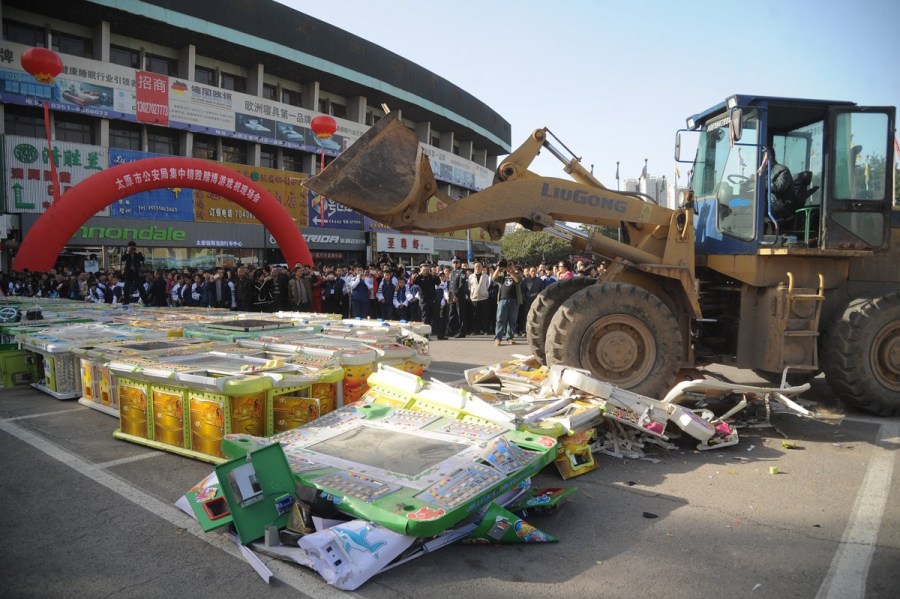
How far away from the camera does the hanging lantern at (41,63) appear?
14.5 metres

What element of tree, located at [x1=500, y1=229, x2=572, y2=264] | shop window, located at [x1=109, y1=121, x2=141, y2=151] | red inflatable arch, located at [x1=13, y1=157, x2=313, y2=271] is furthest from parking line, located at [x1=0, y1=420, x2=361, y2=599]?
tree, located at [x1=500, y1=229, x2=572, y2=264]

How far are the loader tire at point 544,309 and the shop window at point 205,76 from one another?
29102mm

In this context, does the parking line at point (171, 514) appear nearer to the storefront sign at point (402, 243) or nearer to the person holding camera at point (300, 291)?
the person holding camera at point (300, 291)

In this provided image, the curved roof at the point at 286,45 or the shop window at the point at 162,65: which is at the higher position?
the curved roof at the point at 286,45

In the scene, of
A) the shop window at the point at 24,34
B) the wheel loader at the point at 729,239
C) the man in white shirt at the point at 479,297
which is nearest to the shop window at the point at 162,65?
the shop window at the point at 24,34

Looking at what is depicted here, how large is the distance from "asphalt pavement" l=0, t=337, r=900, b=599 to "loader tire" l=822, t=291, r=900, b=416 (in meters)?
1.01

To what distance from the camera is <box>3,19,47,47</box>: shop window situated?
2372 cm

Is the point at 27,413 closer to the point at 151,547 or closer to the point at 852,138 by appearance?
the point at 151,547

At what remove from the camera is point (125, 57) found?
27.4 m

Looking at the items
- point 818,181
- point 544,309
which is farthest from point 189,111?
point 818,181

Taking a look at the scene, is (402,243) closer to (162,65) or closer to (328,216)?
(328,216)

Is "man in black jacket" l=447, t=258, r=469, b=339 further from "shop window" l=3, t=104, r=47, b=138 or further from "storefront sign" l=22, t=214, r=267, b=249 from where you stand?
"shop window" l=3, t=104, r=47, b=138

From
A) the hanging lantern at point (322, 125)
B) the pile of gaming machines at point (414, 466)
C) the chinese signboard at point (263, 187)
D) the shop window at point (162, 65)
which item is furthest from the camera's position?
the shop window at point (162, 65)

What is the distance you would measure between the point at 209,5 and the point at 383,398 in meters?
28.8
